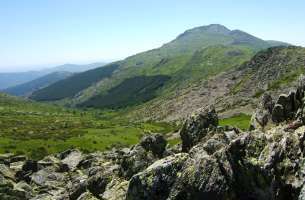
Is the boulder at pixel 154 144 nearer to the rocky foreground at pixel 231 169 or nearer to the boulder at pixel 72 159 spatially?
the rocky foreground at pixel 231 169

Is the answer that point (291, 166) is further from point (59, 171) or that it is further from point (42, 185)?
point (59, 171)

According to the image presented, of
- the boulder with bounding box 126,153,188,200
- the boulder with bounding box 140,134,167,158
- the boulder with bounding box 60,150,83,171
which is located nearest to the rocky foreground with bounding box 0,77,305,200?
the boulder with bounding box 126,153,188,200

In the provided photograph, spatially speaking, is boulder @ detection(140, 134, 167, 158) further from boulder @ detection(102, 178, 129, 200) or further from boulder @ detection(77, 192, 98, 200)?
boulder @ detection(77, 192, 98, 200)

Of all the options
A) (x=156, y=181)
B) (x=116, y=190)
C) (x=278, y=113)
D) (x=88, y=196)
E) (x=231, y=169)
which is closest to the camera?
(x=231, y=169)

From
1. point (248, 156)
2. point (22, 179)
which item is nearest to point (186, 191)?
point (248, 156)

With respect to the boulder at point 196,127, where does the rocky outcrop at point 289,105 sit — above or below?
above

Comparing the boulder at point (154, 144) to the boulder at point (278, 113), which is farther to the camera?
the boulder at point (154, 144)

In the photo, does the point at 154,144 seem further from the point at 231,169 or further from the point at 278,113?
the point at 231,169

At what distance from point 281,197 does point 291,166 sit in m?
2.63

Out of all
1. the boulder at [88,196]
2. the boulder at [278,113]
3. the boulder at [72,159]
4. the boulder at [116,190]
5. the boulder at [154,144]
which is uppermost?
the boulder at [278,113]

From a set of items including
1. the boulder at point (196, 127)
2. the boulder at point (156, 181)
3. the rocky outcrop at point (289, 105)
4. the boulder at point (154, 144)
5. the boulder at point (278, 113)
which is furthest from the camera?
the boulder at point (154, 144)

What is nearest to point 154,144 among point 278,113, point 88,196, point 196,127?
point 196,127

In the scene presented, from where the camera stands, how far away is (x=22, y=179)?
3807 inches

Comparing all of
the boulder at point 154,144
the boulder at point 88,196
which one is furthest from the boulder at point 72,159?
the boulder at point 88,196
